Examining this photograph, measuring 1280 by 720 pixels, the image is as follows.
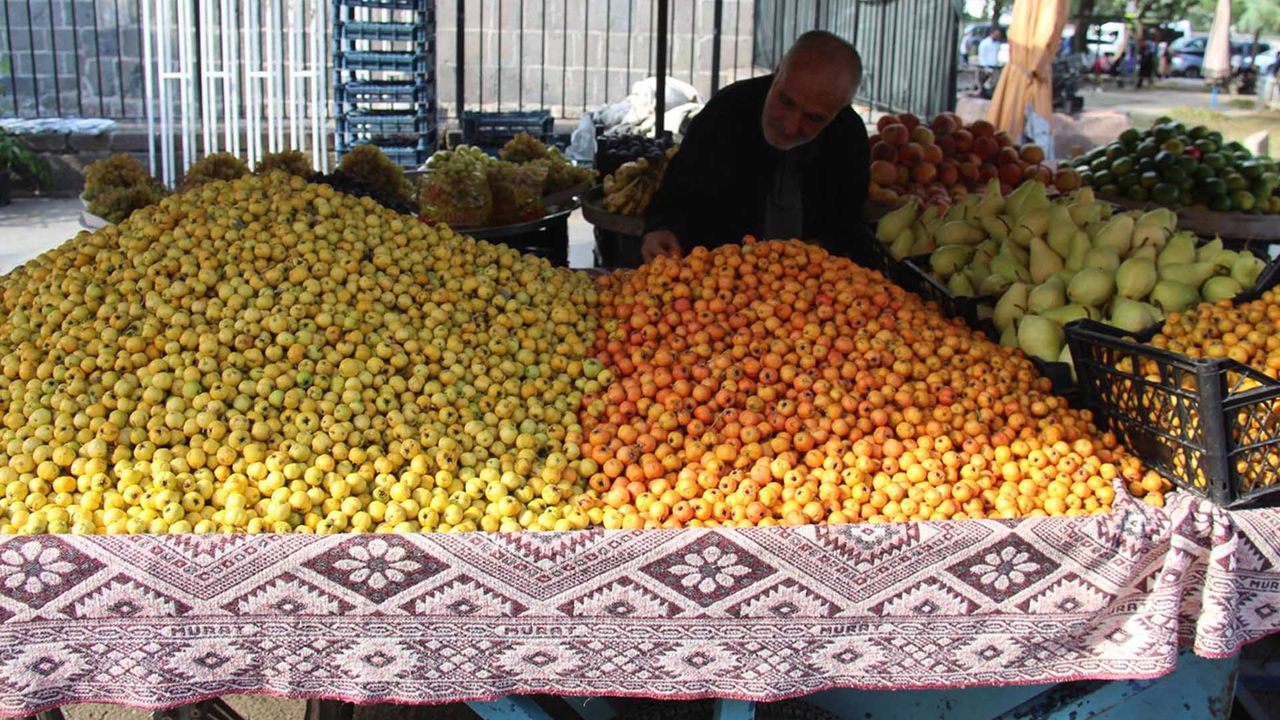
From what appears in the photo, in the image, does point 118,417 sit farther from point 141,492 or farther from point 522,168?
point 522,168

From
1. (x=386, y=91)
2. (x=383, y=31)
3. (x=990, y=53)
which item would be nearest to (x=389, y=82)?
(x=386, y=91)

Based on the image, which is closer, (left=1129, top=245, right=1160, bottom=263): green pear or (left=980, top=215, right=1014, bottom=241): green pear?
(left=1129, top=245, right=1160, bottom=263): green pear

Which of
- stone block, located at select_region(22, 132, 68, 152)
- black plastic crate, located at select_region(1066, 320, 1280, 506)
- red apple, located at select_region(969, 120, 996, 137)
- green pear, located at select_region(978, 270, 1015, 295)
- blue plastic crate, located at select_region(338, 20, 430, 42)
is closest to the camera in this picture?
black plastic crate, located at select_region(1066, 320, 1280, 506)

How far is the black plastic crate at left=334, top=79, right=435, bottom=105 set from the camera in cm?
827

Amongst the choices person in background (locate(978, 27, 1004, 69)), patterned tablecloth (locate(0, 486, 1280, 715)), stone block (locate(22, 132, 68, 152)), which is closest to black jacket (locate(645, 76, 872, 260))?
patterned tablecloth (locate(0, 486, 1280, 715))

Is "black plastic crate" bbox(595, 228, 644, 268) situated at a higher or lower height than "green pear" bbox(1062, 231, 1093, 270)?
lower

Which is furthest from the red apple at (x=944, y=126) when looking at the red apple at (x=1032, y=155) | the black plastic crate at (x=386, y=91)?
the black plastic crate at (x=386, y=91)

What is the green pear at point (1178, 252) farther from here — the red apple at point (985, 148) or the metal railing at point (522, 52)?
the metal railing at point (522, 52)

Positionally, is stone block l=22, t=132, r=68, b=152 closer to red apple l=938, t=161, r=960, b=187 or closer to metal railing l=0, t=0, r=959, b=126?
metal railing l=0, t=0, r=959, b=126

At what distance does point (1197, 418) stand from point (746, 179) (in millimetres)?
2022

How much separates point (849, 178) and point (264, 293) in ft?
7.48

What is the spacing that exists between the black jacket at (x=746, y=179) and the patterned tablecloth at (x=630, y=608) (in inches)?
77.0

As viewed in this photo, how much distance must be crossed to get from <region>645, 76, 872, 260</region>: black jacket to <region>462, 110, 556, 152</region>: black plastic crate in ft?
14.5

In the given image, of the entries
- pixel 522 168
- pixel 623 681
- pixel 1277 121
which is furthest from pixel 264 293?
pixel 1277 121
